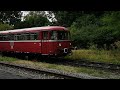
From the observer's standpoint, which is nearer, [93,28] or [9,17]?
[93,28]

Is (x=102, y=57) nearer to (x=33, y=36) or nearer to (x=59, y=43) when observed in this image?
(x=59, y=43)

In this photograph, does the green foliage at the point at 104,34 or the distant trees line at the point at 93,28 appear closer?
the green foliage at the point at 104,34

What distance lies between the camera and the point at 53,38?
65.1ft

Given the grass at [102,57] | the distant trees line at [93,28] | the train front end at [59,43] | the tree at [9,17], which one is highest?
the tree at [9,17]

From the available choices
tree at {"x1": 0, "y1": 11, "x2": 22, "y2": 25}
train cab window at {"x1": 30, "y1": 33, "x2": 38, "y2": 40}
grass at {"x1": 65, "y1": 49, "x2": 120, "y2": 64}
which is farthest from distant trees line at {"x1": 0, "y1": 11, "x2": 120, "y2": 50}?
tree at {"x1": 0, "y1": 11, "x2": 22, "y2": 25}

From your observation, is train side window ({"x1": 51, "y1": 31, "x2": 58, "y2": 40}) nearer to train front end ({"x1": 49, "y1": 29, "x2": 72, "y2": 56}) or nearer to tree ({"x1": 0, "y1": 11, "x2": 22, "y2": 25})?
train front end ({"x1": 49, "y1": 29, "x2": 72, "y2": 56})

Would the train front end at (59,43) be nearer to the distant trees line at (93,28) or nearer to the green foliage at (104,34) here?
the distant trees line at (93,28)

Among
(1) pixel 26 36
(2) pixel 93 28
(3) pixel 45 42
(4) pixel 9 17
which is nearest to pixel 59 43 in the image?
(3) pixel 45 42

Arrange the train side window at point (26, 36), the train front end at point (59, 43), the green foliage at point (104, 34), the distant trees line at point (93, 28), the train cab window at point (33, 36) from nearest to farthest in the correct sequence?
the train front end at point (59, 43) → the train cab window at point (33, 36) → the train side window at point (26, 36) → the green foliage at point (104, 34) → the distant trees line at point (93, 28)

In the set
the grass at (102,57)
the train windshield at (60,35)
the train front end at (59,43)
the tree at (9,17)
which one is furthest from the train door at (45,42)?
the tree at (9,17)

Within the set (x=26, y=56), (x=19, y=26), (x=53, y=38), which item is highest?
(x=19, y=26)
